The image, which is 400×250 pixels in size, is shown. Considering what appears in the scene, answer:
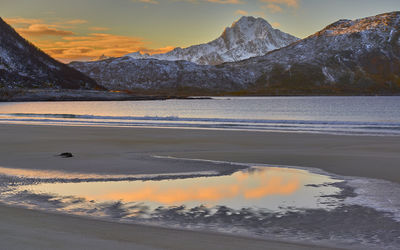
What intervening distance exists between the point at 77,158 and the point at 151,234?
12.8 meters

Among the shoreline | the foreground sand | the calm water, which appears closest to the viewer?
the foreground sand

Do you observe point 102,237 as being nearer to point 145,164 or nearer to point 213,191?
point 213,191

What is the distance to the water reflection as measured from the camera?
38.5 feet

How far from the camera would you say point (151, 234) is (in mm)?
8734

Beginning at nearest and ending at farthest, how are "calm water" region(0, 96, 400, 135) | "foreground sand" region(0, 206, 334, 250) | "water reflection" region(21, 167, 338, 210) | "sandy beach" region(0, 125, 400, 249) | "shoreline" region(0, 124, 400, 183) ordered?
"foreground sand" region(0, 206, 334, 250) → "sandy beach" region(0, 125, 400, 249) → "water reflection" region(21, 167, 338, 210) → "shoreline" region(0, 124, 400, 183) → "calm water" region(0, 96, 400, 135)

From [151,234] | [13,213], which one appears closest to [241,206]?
[151,234]

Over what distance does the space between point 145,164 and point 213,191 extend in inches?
239

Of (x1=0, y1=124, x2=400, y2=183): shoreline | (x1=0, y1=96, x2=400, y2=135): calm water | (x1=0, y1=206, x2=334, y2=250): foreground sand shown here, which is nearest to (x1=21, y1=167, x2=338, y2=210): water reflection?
(x1=0, y1=124, x2=400, y2=183): shoreline

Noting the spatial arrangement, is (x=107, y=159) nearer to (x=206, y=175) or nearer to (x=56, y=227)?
(x=206, y=175)

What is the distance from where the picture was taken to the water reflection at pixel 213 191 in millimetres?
11750

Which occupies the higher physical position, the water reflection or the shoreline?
the water reflection

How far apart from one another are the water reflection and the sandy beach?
2024 mm

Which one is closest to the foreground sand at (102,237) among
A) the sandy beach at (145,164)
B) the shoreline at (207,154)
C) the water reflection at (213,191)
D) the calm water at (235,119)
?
the sandy beach at (145,164)

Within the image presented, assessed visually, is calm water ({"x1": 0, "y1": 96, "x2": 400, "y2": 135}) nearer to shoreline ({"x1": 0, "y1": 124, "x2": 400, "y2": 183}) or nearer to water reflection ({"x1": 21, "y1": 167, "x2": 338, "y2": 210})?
shoreline ({"x1": 0, "y1": 124, "x2": 400, "y2": 183})
